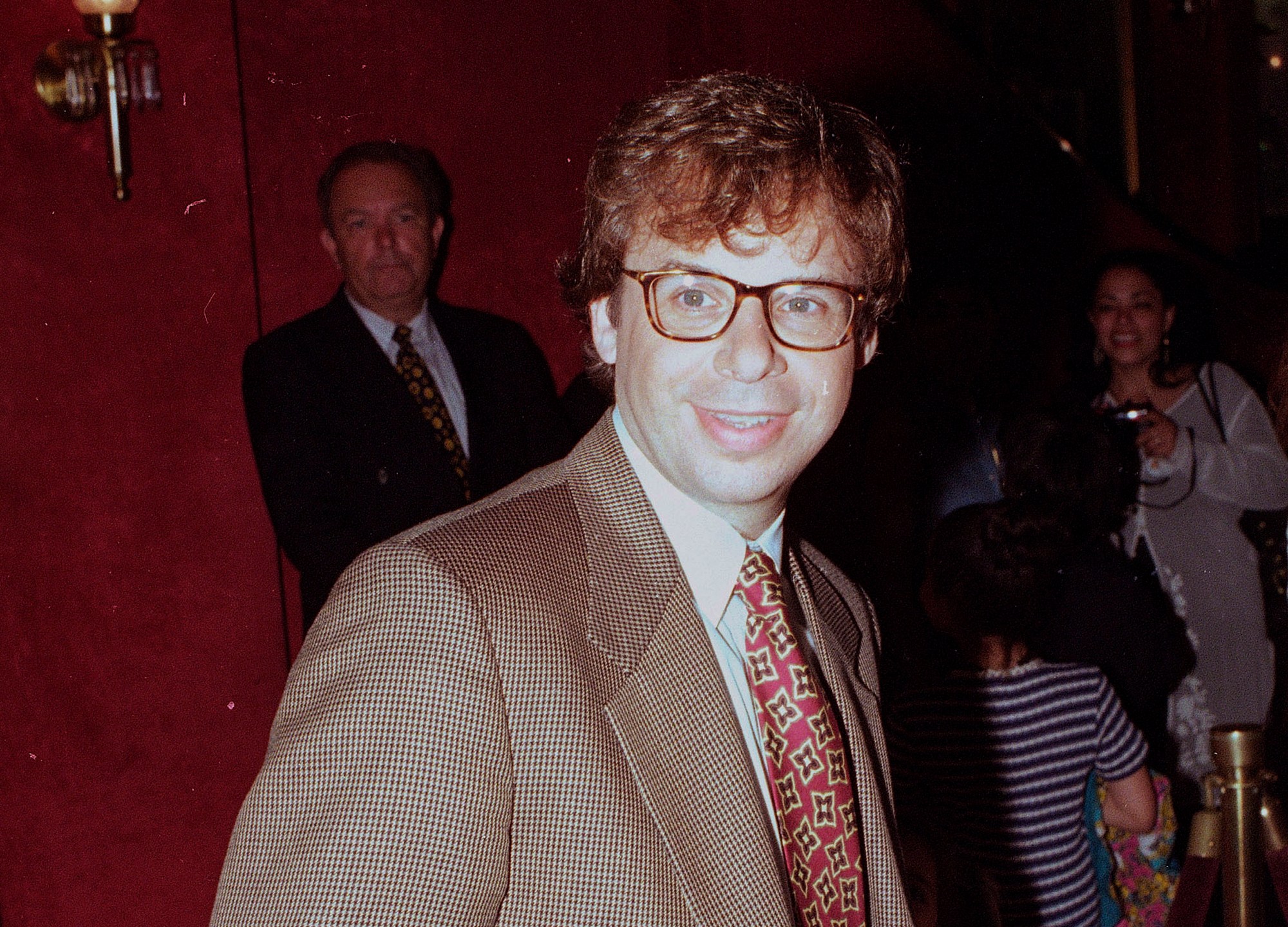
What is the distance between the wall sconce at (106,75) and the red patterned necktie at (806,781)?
2.21 m

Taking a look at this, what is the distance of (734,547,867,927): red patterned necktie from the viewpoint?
3.87 feet

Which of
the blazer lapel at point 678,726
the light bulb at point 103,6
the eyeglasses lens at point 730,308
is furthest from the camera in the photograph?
the light bulb at point 103,6

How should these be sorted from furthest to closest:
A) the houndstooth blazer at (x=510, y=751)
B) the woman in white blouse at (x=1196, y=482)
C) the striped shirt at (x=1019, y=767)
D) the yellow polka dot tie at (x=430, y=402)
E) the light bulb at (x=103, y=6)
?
the woman in white blouse at (x=1196, y=482), the yellow polka dot tie at (x=430, y=402), the light bulb at (x=103, y=6), the striped shirt at (x=1019, y=767), the houndstooth blazer at (x=510, y=751)

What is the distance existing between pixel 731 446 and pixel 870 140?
0.36 m

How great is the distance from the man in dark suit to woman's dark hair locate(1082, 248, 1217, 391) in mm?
1661

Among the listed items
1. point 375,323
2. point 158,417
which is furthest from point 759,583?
point 158,417

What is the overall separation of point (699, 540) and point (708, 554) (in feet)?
0.06

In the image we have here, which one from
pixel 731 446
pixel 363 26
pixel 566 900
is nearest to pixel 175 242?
pixel 363 26

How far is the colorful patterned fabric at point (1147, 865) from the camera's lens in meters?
2.43

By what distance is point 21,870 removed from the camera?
9.33 ft

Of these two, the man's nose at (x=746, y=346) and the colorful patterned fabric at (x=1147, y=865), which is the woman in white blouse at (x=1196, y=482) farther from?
the man's nose at (x=746, y=346)

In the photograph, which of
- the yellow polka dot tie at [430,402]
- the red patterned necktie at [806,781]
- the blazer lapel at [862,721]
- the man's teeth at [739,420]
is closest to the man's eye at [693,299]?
the man's teeth at [739,420]

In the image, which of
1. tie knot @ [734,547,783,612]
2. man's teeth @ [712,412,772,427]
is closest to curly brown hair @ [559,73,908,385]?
man's teeth @ [712,412,772,427]

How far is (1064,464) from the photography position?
119 inches
